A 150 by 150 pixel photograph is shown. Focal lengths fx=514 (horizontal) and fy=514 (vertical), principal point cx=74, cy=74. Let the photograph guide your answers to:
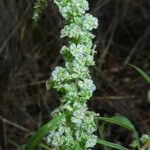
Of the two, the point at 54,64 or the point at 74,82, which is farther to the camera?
the point at 54,64

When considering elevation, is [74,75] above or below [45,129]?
above

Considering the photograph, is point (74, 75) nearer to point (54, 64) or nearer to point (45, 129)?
point (45, 129)

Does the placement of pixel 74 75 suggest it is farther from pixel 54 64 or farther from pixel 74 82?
A: pixel 54 64

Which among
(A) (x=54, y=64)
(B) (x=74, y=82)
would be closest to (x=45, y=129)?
(B) (x=74, y=82)

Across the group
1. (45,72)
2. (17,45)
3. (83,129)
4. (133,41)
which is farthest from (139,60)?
(83,129)

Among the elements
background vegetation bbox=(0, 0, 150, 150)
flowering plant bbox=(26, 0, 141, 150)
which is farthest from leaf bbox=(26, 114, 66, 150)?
background vegetation bbox=(0, 0, 150, 150)
